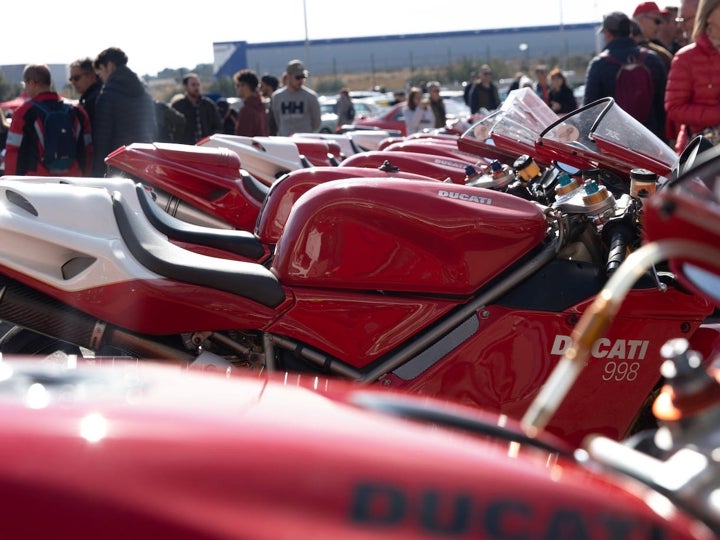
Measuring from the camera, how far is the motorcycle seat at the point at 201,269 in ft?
11.2

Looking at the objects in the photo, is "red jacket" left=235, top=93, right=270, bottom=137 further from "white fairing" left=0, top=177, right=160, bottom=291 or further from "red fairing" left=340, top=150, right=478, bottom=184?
"white fairing" left=0, top=177, right=160, bottom=291

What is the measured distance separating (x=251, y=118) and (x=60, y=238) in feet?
28.9

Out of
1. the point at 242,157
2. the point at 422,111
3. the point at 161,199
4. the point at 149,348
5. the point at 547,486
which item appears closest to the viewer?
the point at 547,486

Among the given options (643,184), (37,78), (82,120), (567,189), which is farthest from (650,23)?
(643,184)

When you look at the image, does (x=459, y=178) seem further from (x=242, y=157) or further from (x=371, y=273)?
(x=371, y=273)

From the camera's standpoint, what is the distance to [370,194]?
11.5 ft

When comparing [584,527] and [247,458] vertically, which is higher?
[247,458]

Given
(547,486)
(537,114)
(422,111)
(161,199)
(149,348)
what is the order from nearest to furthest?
1. (547,486)
2. (149,348)
3. (537,114)
4. (161,199)
5. (422,111)

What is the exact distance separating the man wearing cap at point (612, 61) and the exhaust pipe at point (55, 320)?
16.3 feet

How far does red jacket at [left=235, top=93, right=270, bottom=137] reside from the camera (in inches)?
475

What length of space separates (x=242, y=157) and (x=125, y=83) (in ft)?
3.66

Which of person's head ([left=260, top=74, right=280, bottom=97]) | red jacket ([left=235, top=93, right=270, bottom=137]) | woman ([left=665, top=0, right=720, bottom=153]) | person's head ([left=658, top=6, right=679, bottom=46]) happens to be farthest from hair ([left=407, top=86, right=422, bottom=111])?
woman ([left=665, top=0, right=720, bottom=153])

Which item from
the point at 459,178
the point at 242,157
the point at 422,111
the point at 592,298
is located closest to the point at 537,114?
the point at 459,178

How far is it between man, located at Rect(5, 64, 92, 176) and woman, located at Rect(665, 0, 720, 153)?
14.3ft
